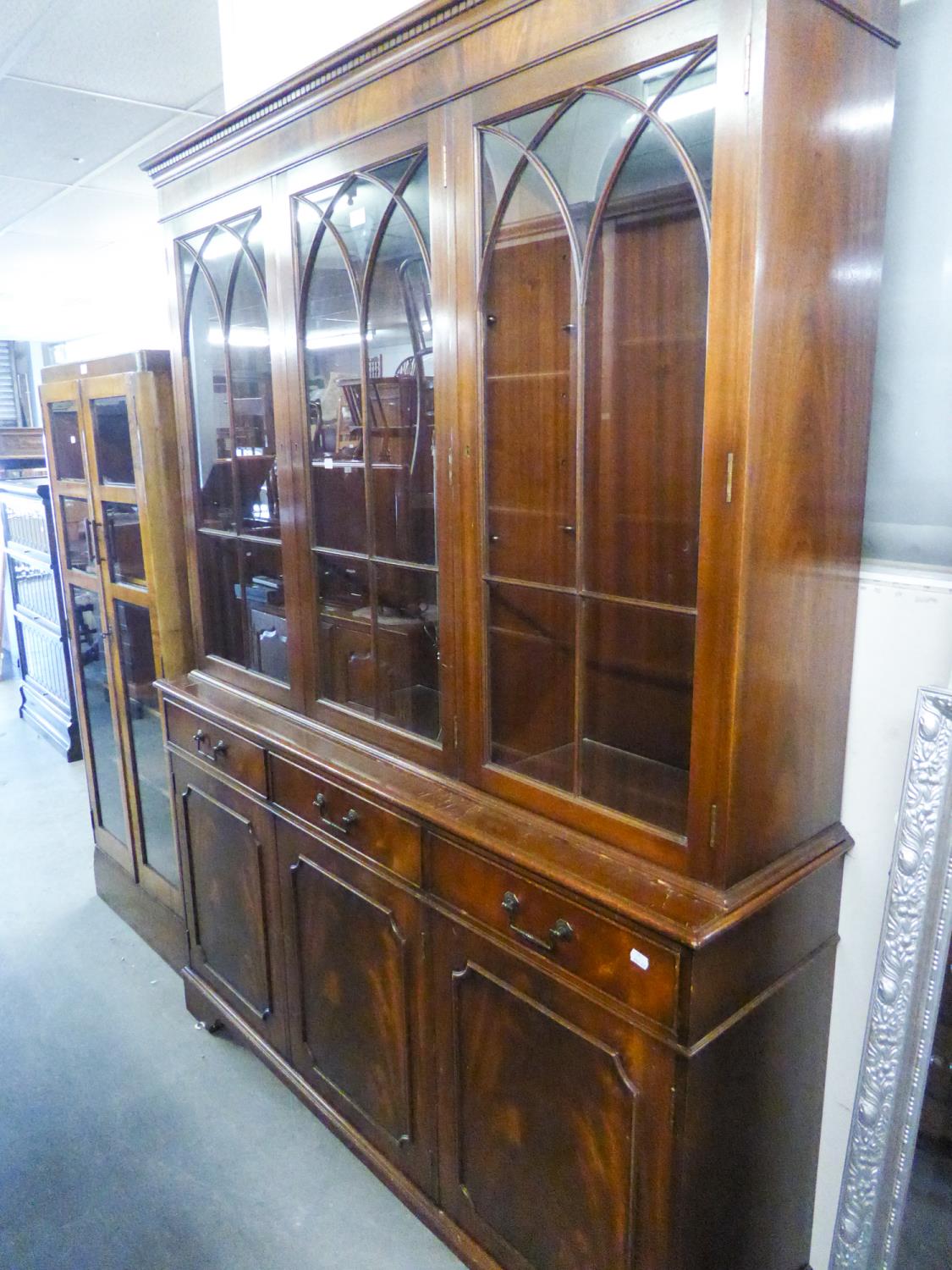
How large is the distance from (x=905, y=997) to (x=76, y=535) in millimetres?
2654

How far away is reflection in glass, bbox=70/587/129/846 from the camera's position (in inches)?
110

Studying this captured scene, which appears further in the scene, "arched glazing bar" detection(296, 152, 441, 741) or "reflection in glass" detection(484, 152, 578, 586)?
"arched glazing bar" detection(296, 152, 441, 741)

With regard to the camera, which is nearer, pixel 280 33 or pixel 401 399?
pixel 401 399

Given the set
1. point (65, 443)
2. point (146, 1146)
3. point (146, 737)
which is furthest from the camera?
point (65, 443)

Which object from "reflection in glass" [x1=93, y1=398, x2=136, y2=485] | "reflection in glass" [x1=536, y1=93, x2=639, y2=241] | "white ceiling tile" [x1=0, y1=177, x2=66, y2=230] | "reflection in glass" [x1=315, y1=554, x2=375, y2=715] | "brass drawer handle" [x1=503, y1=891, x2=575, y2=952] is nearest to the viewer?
"reflection in glass" [x1=536, y1=93, x2=639, y2=241]

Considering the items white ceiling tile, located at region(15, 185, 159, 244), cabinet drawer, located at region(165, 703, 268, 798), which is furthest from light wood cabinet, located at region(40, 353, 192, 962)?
white ceiling tile, located at region(15, 185, 159, 244)

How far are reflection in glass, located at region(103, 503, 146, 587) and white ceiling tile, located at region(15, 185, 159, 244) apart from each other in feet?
6.35

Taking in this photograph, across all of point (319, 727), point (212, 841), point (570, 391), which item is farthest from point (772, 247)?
point (212, 841)

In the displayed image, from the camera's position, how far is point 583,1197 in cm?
129

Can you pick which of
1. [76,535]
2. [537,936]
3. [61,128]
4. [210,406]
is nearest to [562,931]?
[537,936]

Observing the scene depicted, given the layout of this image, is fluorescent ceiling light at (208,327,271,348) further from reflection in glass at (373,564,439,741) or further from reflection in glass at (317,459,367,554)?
reflection in glass at (373,564,439,741)

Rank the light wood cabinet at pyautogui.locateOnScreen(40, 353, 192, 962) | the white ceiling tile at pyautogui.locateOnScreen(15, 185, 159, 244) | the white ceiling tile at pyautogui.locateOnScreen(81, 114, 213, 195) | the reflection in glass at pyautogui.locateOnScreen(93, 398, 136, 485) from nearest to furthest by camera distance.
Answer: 1. the light wood cabinet at pyautogui.locateOnScreen(40, 353, 192, 962)
2. the reflection in glass at pyautogui.locateOnScreen(93, 398, 136, 485)
3. the white ceiling tile at pyautogui.locateOnScreen(81, 114, 213, 195)
4. the white ceiling tile at pyautogui.locateOnScreen(15, 185, 159, 244)

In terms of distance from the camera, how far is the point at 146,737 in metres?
2.60

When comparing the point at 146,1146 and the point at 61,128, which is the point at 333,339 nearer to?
the point at 146,1146
